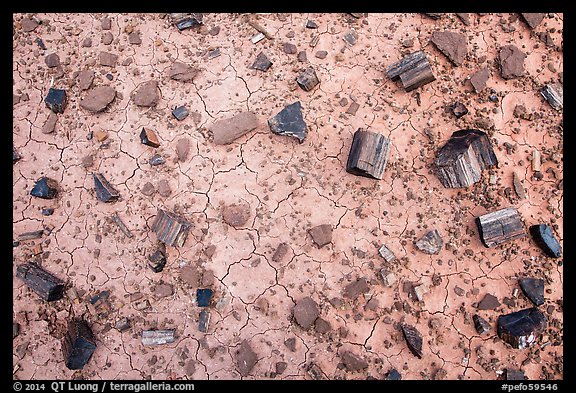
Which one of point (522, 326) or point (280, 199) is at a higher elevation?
point (280, 199)

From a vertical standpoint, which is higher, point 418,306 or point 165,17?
point 165,17

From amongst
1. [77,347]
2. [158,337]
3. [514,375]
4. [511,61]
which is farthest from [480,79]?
[77,347]

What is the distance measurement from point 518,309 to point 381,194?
1608mm

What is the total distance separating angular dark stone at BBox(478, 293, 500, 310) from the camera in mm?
3787

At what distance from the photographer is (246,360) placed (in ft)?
11.9

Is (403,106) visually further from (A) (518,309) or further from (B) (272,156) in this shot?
(A) (518,309)

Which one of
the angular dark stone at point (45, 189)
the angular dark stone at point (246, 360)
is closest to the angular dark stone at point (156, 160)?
the angular dark stone at point (45, 189)

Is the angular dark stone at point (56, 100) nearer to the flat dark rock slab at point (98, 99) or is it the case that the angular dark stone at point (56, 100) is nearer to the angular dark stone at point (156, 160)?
the flat dark rock slab at point (98, 99)

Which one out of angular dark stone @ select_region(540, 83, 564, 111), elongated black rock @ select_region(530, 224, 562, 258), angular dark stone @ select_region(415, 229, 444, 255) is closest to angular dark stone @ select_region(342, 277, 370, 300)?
angular dark stone @ select_region(415, 229, 444, 255)

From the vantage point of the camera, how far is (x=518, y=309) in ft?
12.5

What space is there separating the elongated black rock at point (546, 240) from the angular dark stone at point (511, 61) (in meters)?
1.63

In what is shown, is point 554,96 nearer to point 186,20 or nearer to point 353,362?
point 353,362

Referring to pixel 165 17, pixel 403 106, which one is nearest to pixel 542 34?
pixel 403 106

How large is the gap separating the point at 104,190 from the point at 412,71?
3259 millimetres
